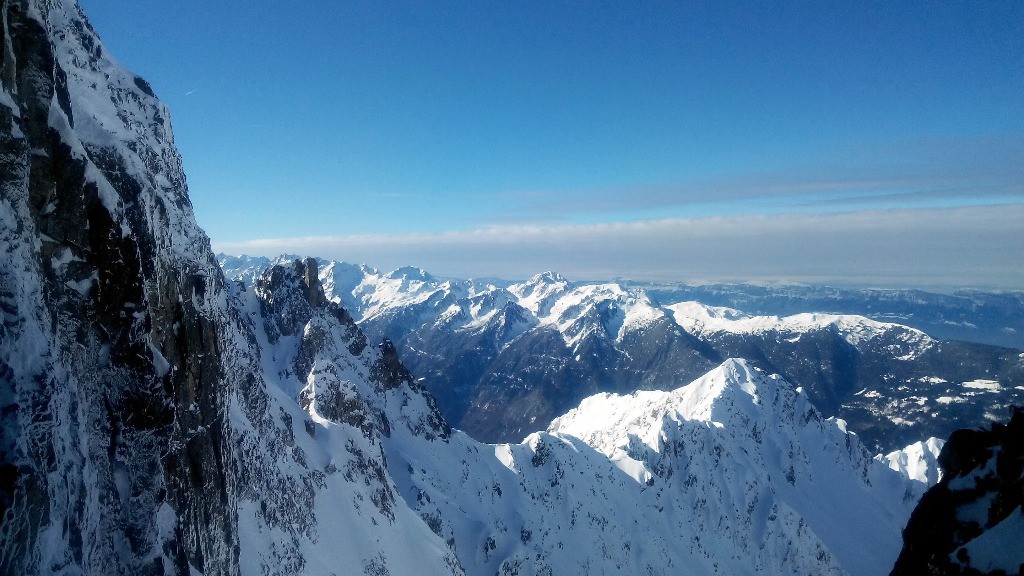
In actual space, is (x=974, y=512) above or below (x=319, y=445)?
above

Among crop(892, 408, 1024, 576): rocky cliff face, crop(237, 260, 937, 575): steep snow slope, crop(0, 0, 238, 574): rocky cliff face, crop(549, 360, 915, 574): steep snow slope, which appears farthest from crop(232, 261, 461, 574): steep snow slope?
crop(549, 360, 915, 574): steep snow slope

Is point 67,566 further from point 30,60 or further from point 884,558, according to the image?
point 884,558

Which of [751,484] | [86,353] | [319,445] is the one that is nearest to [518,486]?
[319,445]

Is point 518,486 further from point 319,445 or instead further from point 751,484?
point 751,484

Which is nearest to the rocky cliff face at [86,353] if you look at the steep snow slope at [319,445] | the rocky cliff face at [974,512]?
the steep snow slope at [319,445]

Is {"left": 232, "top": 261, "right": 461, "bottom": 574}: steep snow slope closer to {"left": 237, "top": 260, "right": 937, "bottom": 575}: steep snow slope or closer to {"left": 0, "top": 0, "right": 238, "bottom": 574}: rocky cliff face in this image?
{"left": 237, "top": 260, "right": 937, "bottom": 575}: steep snow slope

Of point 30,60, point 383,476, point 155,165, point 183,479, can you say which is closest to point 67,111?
point 30,60
